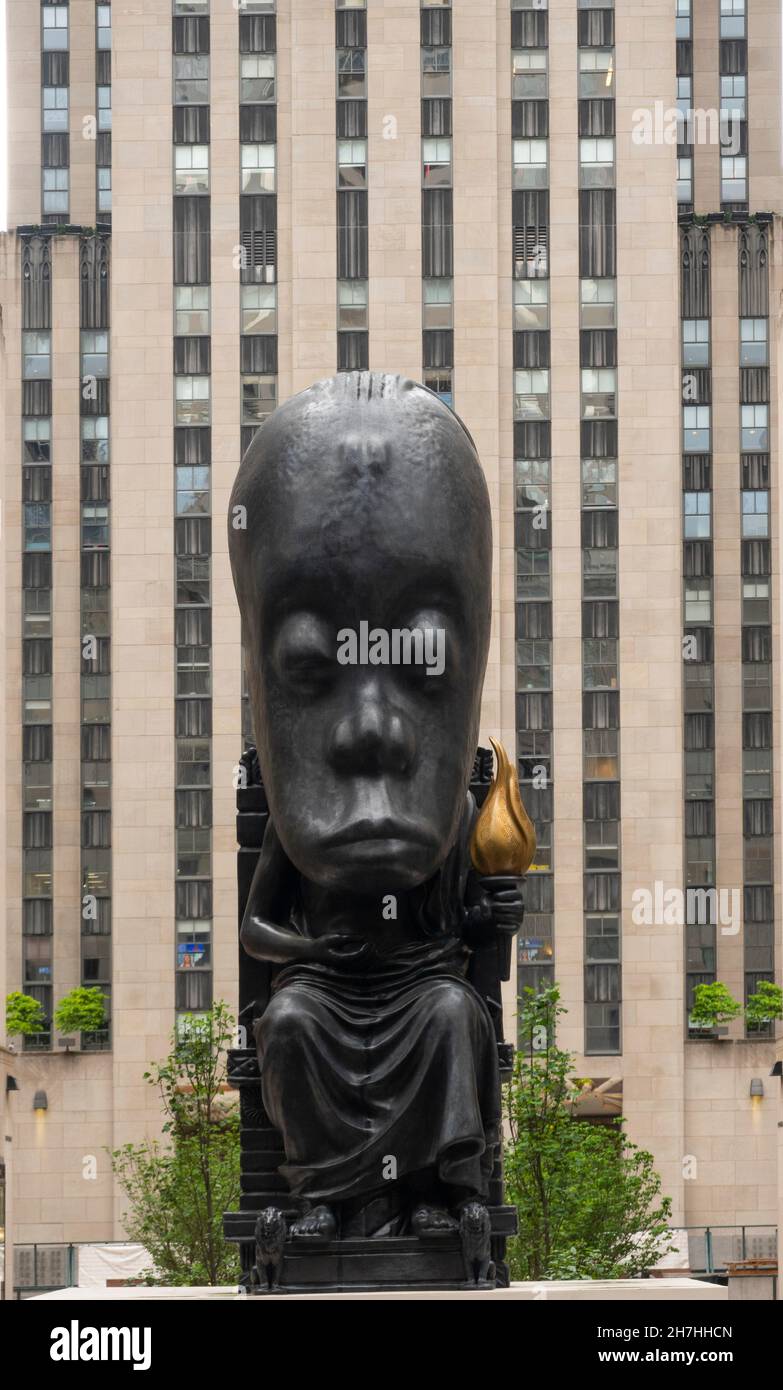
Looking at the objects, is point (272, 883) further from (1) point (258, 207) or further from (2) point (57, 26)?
(2) point (57, 26)

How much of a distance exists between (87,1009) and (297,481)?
59958mm

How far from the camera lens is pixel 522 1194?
144ft

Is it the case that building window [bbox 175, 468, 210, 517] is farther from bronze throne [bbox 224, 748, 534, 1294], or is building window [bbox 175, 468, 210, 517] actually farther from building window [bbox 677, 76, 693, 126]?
bronze throne [bbox 224, 748, 534, 1294]

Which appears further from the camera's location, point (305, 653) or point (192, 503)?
point (192, 503)

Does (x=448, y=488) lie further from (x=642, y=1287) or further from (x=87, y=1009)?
(x=87, y=1009)

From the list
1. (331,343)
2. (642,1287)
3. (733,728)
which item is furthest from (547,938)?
(642,1287)

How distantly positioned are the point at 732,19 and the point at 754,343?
14306 millimetres

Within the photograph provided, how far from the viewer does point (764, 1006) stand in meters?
77.9

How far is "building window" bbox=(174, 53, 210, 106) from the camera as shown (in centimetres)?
8006

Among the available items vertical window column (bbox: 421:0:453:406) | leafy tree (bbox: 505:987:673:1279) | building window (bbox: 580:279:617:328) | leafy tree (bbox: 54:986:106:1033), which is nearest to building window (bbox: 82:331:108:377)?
vertical window column (bbox: 421:0:453:406)

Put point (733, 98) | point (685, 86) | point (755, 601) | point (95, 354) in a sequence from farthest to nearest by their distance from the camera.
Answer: point (685, 86) → point (733, 98) → point (755, 601) → point (95, 354)

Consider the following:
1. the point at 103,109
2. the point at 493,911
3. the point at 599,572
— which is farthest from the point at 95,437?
the point at 493,911

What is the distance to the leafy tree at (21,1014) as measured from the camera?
77000 mm
